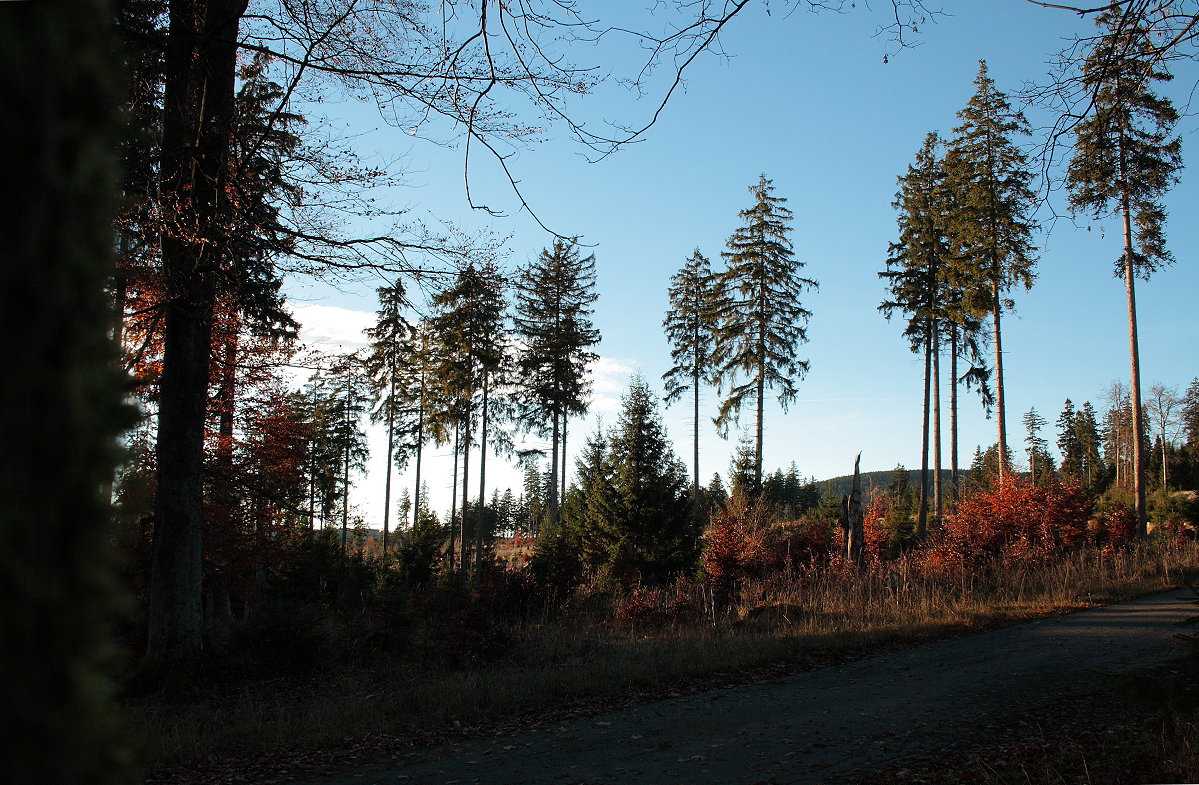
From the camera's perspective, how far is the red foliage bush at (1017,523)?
18469mm

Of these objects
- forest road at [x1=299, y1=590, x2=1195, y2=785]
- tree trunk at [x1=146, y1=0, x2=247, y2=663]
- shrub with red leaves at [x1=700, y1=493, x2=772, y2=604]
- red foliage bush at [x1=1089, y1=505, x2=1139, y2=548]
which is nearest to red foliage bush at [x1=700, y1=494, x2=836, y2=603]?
shrub with red leaves at [x1=700, y1=493, x2=772, y2=604]

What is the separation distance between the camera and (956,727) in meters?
6.86

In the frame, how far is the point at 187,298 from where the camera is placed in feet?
27.3

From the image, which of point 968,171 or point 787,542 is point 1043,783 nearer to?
point 787,542

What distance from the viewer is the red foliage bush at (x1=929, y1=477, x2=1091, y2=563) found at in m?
18.5

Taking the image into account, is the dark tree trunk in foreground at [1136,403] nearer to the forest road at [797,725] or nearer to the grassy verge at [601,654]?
the grassy verge at [601,654]

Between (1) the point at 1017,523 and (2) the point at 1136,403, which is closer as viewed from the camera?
(1) the point at 1017,523

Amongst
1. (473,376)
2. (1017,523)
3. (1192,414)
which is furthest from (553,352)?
(1192,414)

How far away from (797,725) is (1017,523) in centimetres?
1586

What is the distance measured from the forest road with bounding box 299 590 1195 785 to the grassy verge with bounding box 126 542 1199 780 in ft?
2.51

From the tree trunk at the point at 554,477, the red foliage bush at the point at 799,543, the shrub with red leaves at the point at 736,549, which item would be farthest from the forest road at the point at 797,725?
the tree trunk at the point at 554,477

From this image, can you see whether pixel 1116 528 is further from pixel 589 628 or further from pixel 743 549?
pixel 589 628

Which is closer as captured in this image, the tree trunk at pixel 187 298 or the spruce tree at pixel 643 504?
the tree trunk at pixel 187 298

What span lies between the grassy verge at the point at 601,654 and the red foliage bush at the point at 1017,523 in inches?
44.0
